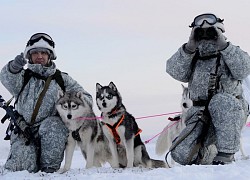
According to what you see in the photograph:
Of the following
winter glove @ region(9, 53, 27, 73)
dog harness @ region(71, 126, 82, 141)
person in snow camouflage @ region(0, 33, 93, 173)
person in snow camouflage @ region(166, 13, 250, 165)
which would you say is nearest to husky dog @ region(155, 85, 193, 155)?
person in snow camouflage @ region(166, 13, 250, 165)

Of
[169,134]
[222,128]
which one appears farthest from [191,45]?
[169,134]

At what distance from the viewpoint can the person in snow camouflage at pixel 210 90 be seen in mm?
4195

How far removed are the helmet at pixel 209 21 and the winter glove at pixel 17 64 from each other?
2.08 metres

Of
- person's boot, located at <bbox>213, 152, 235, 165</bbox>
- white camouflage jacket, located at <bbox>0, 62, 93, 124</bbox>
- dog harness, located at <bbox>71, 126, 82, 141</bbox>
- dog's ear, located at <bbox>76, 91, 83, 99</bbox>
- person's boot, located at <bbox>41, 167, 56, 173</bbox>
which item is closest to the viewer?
person's boot, located at <bbox>213, 152, 235, 165</bbox>

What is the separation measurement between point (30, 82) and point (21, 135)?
0.68 meters

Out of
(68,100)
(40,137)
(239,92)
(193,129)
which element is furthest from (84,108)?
(239,92)

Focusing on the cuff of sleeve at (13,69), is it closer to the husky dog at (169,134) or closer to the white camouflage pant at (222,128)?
the white camouflage pant at (222,128)

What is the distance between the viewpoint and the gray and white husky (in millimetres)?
5078

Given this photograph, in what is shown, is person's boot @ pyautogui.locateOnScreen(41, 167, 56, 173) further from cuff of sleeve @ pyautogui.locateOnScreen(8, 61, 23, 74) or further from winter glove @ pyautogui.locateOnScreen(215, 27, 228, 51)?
winter glove @ pyautogui.locateOnScreen(215, 27, 228, 51)

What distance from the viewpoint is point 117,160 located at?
5195mm

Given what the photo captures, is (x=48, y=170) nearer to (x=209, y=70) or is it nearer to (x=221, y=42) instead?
(x=209, y=70)

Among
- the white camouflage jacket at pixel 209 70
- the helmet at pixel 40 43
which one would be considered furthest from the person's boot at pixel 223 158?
the helmet at pixel 40 43

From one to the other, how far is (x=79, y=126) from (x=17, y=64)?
1.12 meters

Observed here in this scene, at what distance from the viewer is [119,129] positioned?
5.07 meters
